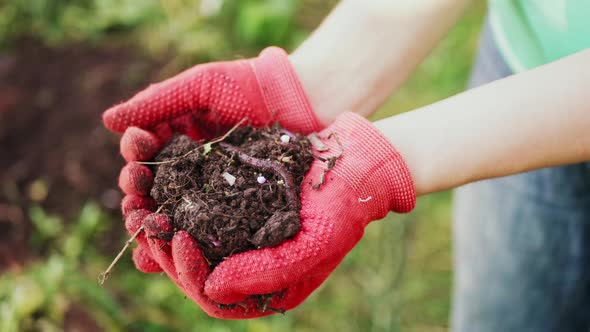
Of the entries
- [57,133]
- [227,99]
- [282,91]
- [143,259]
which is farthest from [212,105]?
[57,133]

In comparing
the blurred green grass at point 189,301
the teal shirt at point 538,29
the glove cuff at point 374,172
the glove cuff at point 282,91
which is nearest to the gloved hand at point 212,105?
the glove cuff at point 282,91

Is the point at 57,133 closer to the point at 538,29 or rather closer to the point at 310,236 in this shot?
the point at 310,236

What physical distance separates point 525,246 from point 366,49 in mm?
852

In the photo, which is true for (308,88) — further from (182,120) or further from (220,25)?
(220,25)

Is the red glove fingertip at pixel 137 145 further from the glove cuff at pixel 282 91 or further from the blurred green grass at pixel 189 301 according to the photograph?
the blurred green grass at pixel 189 301

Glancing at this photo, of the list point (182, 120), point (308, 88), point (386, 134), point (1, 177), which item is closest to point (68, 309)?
point (1, 177)

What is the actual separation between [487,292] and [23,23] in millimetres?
3284

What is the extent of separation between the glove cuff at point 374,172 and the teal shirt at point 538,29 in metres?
0.57

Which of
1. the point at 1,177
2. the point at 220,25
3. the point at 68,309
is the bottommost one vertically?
the point at 68,309

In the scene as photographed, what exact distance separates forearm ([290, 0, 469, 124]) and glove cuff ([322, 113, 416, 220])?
330mm

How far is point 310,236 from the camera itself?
3.80 ft

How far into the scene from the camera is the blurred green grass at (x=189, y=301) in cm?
210

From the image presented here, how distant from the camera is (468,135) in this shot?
1195 millimetres

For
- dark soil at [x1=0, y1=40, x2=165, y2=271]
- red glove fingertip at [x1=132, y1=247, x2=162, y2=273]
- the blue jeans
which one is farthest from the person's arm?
dark soil at [x1=0, y1=40, x2=165, y2=271]
